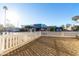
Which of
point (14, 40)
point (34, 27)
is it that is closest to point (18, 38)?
point (14, 40)

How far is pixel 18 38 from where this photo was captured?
11.3 ft

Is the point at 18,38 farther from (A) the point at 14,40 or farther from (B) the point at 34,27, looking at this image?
(B) the point at 34,27

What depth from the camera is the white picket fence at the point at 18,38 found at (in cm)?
330

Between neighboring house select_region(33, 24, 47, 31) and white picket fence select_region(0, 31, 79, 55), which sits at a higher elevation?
neighboring house select_region(33, 24, 47, 31)

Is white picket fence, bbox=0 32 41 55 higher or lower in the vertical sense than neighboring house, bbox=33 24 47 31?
lower

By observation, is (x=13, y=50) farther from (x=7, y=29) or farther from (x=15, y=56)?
(x=7, y=29)

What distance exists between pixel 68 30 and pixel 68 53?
14.3 inches

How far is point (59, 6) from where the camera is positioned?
3410 millimetres

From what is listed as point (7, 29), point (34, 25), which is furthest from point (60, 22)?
point (7, 29)

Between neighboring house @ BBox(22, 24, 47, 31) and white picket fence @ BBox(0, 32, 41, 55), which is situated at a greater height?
neighboring house @ BBox(22, 24, 47, 31)

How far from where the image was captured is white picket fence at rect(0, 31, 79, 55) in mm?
3305

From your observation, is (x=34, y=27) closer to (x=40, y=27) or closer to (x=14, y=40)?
(x=40, y=27)

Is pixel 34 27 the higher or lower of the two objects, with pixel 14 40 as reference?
higher

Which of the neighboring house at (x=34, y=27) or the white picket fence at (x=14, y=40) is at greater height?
the neighboring house at (x=34, y=27)
